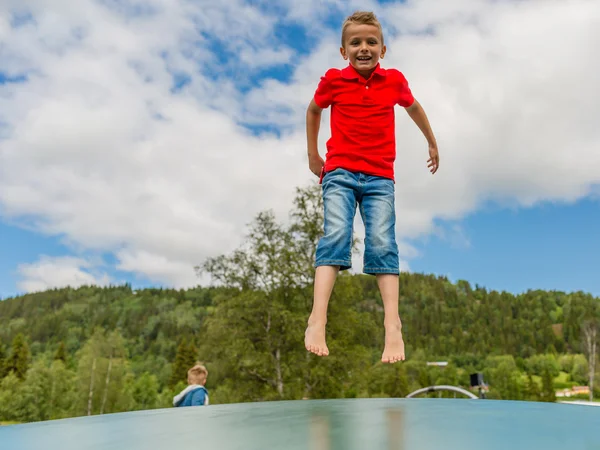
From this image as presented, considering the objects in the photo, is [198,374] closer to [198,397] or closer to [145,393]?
[198,397]

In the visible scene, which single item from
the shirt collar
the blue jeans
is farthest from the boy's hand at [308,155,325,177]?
the shirt collar

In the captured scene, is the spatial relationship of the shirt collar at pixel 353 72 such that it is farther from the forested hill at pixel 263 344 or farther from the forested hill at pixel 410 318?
the forested hill at pixel 410 318

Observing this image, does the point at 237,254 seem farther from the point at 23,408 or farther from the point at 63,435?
the point at 23,408

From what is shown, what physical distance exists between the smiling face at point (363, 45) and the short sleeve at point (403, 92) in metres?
0.24

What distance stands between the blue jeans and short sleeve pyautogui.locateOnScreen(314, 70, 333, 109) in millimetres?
476

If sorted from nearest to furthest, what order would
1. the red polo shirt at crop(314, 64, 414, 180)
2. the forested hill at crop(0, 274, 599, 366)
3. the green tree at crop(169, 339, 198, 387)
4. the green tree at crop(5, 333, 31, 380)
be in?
the red polo shirt at crop(314, 64, 414, 180) → the green tree at crop(5, 333, 31, 380) → the green tree at crop(169, 339, 198, 387) → the forested hill at crop(0, 274, 599, 366)

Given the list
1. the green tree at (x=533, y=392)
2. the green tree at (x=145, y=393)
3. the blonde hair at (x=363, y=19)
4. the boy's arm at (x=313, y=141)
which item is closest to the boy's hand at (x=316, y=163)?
the boy's arm at (x=313, y=141)

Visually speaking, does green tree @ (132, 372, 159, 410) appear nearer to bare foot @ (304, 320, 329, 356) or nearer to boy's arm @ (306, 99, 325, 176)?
boy's arm @ (306, 99, 325, 176)

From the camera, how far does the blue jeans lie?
9.77ft

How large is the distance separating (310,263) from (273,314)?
273 centimetres

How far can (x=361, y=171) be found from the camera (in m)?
3.12

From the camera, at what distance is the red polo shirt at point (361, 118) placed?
3.14m

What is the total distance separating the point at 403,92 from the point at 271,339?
66.5 feet

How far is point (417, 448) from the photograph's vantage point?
4.37 ft
